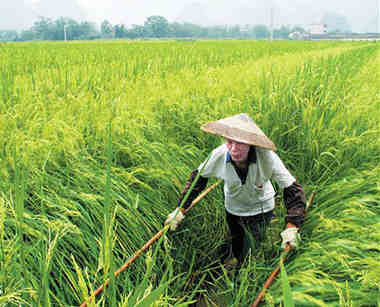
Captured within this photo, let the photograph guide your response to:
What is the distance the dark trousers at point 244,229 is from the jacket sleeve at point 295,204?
23 centimetres

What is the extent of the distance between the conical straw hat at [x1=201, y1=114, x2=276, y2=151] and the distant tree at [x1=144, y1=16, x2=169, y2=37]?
305ft

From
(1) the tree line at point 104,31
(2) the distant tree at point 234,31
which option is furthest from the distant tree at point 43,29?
(2) the distant tree at point 234,31

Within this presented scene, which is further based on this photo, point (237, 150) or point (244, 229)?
point (244, 229)

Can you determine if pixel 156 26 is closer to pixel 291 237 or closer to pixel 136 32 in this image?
pixel 136 32

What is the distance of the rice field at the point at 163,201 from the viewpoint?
1.23 metres

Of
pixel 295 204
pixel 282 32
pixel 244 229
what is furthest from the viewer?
pixel 282 32

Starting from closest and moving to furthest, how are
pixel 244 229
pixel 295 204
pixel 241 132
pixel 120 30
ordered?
1. pixel 241 132
2. pixel 295 204
3. pixel 244 229
4. pixel 120 30

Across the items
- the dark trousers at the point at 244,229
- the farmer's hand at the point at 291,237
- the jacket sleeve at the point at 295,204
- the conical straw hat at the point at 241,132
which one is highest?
the conical straw hat at the point at 241,132

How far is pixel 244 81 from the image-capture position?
12.0 ft

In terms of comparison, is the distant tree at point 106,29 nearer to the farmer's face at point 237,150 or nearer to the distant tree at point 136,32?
the distant tree at point 136,32

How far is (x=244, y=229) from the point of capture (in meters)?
1.90

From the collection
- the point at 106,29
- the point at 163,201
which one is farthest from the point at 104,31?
the point at 163,201

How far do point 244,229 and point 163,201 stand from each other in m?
0.50

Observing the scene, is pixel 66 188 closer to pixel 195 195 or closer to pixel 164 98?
pixel 195 195
